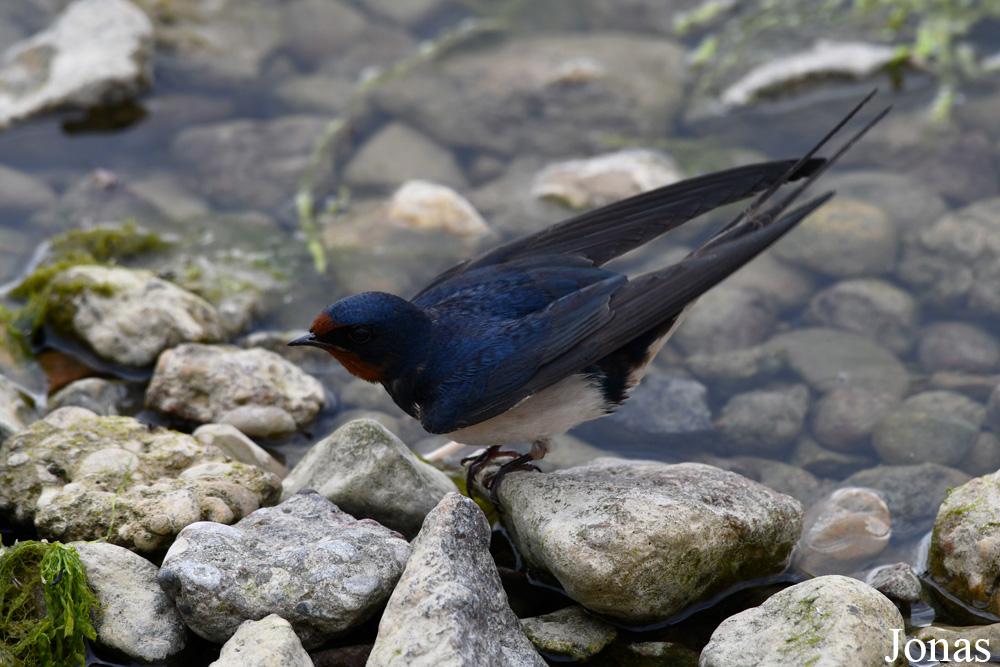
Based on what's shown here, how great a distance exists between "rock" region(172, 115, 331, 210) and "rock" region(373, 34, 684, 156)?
1.02m

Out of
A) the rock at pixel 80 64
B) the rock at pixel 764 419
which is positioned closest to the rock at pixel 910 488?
the rock at pixel 764 419

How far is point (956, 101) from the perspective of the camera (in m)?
8.10

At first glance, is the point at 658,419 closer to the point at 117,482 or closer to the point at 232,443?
the point at 232,443

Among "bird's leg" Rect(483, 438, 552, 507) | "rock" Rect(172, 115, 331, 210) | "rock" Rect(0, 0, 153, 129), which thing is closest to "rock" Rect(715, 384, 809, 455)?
"bird's leg" Rect(483, 438, 552, 507)

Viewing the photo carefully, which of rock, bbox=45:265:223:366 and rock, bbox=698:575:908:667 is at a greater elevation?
rock, bbox=698:575:908:667

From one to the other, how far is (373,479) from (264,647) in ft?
3.42

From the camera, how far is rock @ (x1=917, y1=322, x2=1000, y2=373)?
6.20 m

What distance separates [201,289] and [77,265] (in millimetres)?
811

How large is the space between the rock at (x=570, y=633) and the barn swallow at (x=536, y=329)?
2.72 feet

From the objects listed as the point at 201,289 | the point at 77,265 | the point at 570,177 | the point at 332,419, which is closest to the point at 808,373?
the point at 570,177

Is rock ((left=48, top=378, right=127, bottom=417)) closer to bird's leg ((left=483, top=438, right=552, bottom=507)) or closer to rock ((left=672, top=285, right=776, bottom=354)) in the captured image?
bird's leg ((left=483, top=438, right=552, bottom=507))

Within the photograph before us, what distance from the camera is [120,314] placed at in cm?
544

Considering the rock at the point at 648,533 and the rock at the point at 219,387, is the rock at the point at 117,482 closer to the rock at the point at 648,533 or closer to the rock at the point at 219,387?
the rock at the point at 219,387

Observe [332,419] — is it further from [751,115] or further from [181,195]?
[751,115]
